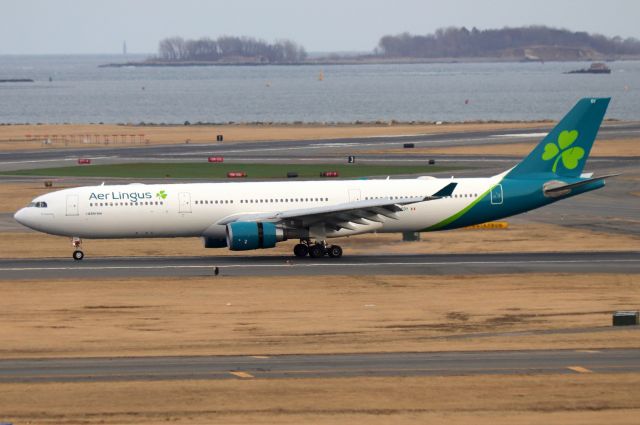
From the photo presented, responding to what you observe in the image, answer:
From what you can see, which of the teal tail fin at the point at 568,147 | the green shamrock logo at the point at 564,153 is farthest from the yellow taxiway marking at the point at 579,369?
the green shamrock logo at the point at 564,153

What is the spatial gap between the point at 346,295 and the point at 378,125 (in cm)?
11396

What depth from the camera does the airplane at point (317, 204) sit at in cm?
5628

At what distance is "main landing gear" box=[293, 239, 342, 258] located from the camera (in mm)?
57281

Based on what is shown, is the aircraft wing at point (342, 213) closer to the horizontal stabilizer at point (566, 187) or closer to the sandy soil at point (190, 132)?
the horizontal stabilizer at point (566, 187)

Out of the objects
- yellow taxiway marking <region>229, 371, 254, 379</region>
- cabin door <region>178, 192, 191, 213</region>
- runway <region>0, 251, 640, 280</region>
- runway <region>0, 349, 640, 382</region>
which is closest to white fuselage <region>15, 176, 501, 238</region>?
cabin door <region>178, 192, 191, 213</region>

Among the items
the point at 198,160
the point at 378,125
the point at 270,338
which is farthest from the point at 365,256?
the point at 378,125

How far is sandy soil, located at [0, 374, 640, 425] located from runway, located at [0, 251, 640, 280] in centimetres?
2136

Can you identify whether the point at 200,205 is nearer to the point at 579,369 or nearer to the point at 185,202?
the point at 185,202

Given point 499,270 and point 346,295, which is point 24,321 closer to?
point 346,295

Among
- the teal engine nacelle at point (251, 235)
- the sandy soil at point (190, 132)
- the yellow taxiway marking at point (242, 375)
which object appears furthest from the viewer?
the sandy soil at point (190, 132)

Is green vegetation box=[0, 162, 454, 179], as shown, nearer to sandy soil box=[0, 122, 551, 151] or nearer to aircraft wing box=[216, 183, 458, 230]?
sandy soil box=[0, 122, 551, 151]

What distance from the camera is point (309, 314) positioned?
4325 cm

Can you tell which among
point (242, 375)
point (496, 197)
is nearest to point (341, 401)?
point (242, 375)

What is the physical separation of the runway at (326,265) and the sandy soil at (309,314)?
1.53m
